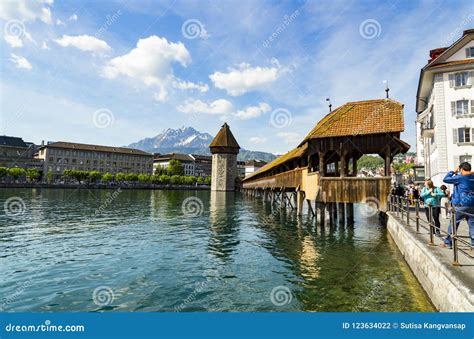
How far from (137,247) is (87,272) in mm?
3434

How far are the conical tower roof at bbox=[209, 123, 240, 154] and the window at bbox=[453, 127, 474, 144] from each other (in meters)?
58.6

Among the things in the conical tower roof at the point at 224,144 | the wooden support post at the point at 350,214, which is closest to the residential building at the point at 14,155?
the conical tower roof at the point at 224,144

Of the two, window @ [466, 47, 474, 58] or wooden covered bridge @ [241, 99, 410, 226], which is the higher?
window @ [466, 47, 474, 58]

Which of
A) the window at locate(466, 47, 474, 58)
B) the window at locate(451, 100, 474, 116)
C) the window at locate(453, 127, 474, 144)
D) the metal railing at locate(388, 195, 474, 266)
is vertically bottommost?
the metal railing at locate(388, 195, 474, 266)

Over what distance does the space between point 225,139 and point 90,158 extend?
5477 centimetres

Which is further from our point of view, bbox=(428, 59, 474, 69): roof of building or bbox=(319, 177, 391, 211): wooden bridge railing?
bbox=(428, 59, 474, 69): roof of building

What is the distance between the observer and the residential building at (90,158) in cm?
9600

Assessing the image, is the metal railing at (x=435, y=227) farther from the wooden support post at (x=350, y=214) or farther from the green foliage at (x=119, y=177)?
the green foliage at (x=119, y=177)

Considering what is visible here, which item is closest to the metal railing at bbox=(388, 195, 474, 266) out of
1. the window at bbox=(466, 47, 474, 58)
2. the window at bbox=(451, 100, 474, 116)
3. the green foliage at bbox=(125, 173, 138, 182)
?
the window at bbox=(451, 100, 474, 116)

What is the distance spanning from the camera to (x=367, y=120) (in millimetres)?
15867

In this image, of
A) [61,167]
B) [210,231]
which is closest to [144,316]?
[210,231]

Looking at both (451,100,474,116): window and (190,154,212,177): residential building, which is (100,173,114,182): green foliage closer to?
(190,154,212,177): residential building

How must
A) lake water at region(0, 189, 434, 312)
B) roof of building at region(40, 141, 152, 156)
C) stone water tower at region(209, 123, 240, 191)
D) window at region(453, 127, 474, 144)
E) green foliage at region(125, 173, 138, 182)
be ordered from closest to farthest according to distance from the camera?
1. lake water at region(0, 189, 434, 312)
2. window at region(453, 127, 474, 144)
3. stone water tower at region(209, 123, 240, 191)
4. green foliage at region(125, 173, 138, 182)
5. roof of building at region(40, 141, 152, 156)

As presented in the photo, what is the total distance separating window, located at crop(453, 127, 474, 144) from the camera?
2142 centimetres
